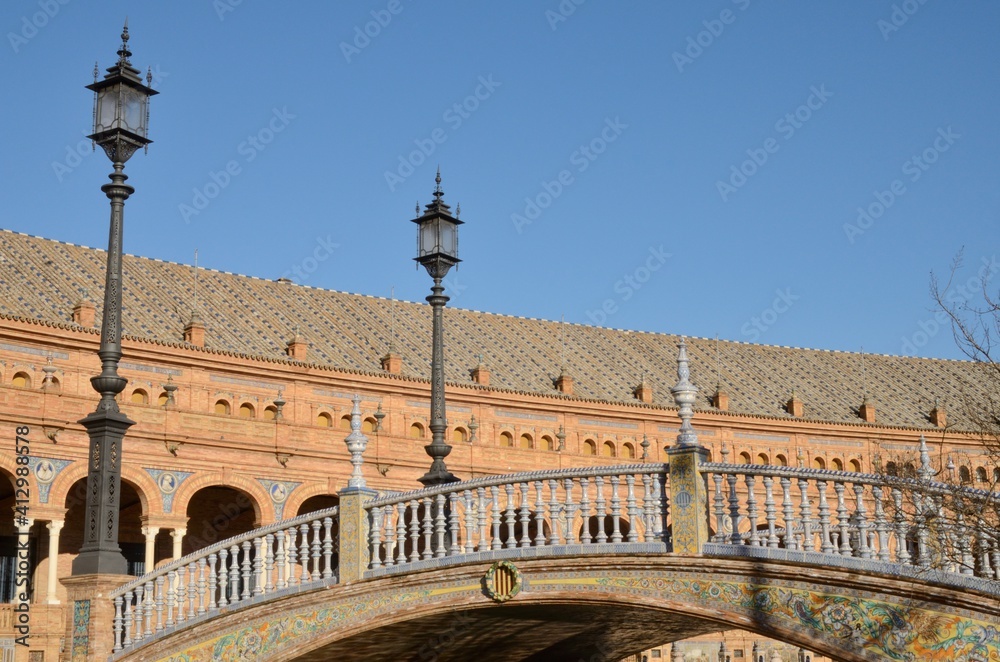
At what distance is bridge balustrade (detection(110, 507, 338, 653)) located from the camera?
42.0ft

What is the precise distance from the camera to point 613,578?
10.8m

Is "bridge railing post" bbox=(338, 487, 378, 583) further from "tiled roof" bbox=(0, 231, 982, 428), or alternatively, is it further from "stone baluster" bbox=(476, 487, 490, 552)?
"tiled roof" bbox=(0, 231, 982, 428)

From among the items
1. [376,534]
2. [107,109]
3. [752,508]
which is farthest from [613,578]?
[107,109]

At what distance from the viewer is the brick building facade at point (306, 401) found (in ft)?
95.7

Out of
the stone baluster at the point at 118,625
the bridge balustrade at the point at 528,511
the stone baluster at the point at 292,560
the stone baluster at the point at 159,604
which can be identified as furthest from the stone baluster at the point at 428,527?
the stone baluster at the point at 118,625

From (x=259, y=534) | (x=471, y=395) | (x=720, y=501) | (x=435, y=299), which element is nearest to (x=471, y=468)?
(x=471, y=395)

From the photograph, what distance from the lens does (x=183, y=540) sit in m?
31.5

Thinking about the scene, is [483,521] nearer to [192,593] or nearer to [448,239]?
[192,593]

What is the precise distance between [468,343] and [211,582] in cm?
2816

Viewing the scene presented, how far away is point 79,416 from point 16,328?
282 cm

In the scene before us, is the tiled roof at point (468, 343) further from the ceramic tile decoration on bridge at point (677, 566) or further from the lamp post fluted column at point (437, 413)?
the ceramic tile decoration on bridge at point (677, 566)

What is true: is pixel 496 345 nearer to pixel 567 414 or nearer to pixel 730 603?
pixel 567 414

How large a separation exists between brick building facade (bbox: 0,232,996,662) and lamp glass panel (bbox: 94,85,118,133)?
48.9ft

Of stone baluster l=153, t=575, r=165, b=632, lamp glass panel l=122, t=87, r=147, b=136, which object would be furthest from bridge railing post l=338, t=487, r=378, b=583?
lamp glass panel l=122, t=87, r=147, b=136
